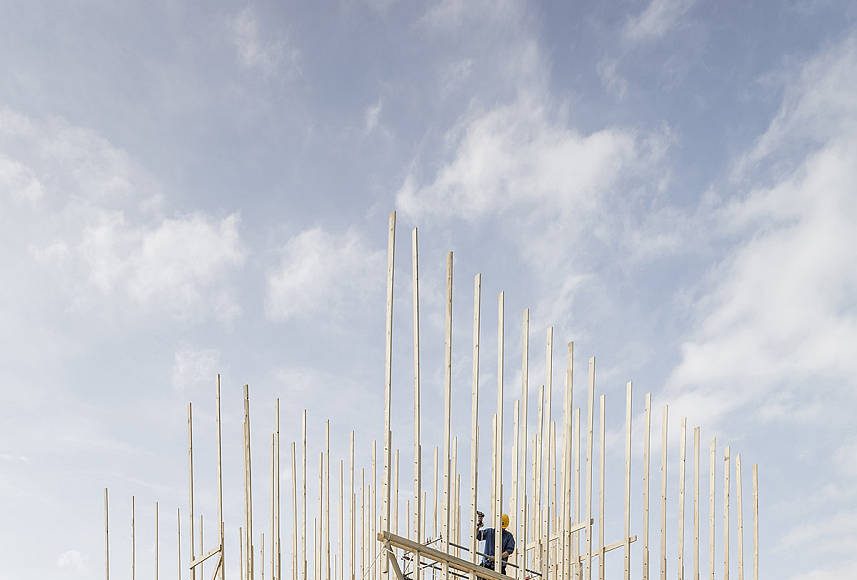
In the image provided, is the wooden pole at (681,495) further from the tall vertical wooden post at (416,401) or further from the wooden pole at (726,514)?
the tall vertical wooden post at (416,401)

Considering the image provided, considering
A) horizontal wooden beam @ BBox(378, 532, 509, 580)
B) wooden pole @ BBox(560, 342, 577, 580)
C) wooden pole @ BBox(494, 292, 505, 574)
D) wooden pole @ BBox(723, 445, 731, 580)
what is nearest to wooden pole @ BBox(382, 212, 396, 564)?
horizontal wooden beam @ BBox(378, 532, 509, 580)

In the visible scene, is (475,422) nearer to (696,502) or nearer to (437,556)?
(437,556)

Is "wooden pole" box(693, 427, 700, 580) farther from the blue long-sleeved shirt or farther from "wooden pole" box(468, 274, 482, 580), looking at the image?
"wooden pole" box(468, 274, 482, 580)

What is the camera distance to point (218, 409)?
8961mm

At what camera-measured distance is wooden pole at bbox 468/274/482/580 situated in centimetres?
589

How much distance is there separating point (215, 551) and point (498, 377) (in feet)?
13.4

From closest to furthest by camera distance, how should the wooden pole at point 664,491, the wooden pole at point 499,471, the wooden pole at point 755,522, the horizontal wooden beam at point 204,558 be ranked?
the wooden pole at point 499,471
the wooden pole at point 664,491
the wooden pole at point 755,522
the horizontal wooden beam at point 204,558

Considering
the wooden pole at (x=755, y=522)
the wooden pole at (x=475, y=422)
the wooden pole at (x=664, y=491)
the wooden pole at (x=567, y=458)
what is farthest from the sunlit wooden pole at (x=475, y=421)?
the wooden pole at (x=755, y=522)

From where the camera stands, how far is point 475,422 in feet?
19.7

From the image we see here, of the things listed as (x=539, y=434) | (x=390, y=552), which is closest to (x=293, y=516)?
(x=539, y=434)

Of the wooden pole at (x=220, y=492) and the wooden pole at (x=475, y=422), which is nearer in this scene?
the wooden pole at (x=475, y=422)

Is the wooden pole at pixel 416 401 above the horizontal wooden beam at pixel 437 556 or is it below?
above

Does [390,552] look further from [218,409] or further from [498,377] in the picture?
[218,409]

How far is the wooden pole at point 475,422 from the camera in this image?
19.3ft
